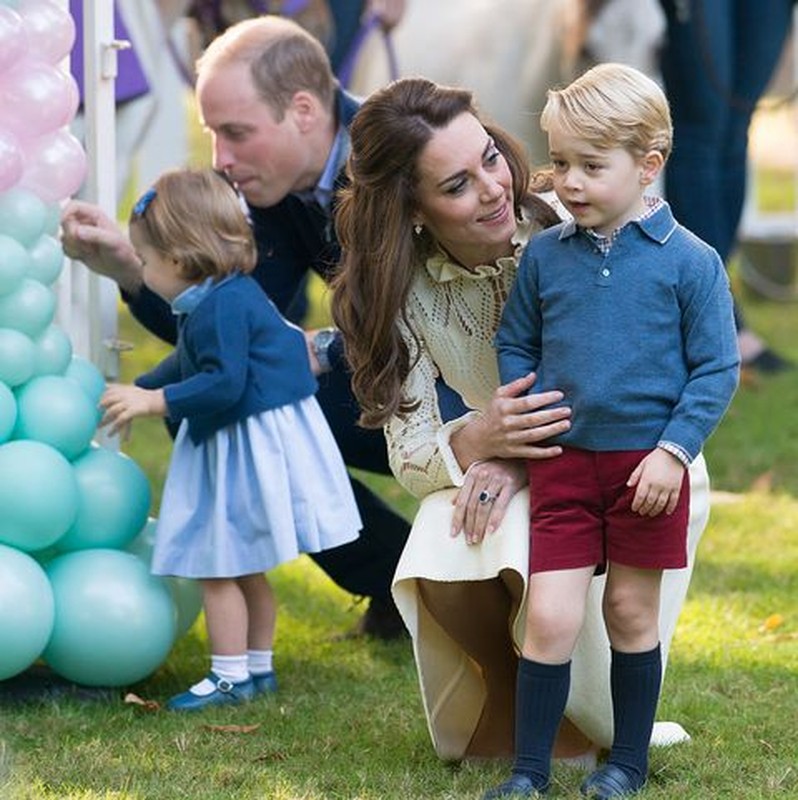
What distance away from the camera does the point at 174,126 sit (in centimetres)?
823

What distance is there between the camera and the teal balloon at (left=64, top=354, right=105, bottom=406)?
12.7 ft

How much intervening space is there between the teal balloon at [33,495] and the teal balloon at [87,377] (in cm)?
18

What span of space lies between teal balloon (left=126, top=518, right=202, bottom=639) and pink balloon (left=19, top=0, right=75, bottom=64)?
3.17ft

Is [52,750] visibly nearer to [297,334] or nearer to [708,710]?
[297,334]

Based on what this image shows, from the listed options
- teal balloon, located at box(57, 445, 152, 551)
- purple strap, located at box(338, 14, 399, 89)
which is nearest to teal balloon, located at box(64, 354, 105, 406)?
teal balloon, located at box(57, 445, 152, 551)

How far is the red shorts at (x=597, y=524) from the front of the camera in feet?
10.2

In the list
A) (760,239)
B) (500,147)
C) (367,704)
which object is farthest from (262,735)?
(760,239)

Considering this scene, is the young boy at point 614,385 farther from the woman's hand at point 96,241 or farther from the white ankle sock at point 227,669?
the woman's hand at point 96,241

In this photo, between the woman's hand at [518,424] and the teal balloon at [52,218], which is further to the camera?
the teal balloon at [52,218]

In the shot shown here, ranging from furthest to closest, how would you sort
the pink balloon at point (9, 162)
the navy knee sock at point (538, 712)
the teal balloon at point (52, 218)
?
the teal balloon at point (52, 218) < the pink balloon at point (9, 162) < the navy knee sock at point (538, 712)

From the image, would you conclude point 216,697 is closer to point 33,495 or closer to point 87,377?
point 33,495

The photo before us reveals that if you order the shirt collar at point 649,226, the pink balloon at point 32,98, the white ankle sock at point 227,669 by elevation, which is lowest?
the white ankle sock at point 227,669

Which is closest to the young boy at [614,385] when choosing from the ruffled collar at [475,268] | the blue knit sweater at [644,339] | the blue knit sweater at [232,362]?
the blue knit sweater at [644,339]

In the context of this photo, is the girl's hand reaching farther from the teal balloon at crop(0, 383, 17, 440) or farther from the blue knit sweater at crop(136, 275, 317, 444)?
the teal balloon at crop(0, 383, 17, 440)
